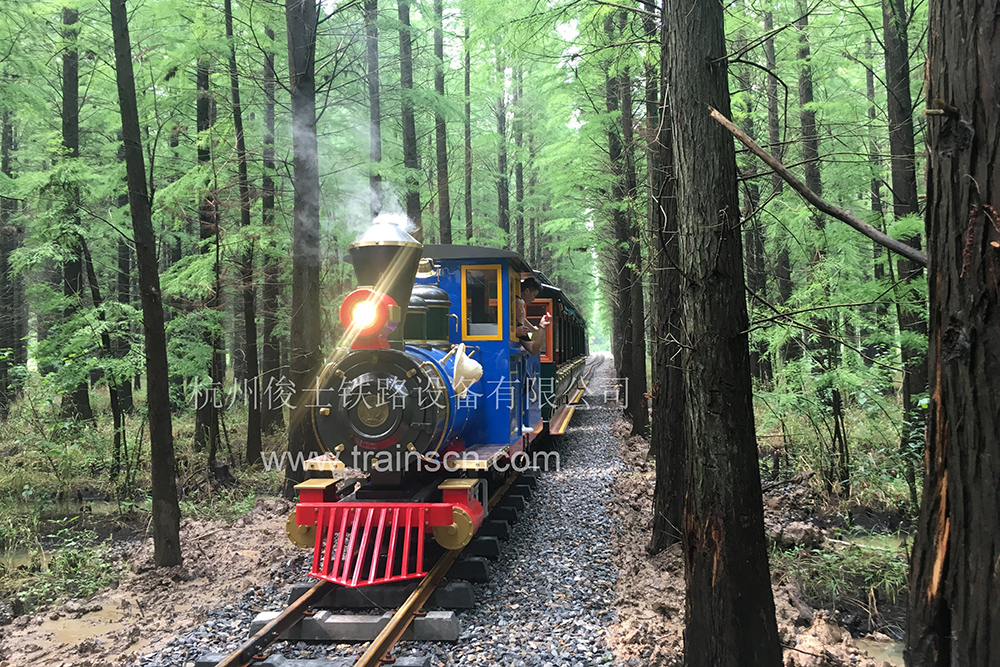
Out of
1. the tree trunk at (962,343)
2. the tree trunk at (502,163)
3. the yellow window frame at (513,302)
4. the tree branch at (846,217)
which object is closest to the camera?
the tree trunk at (962,343)

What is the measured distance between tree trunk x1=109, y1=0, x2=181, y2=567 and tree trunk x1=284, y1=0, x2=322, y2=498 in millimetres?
1925

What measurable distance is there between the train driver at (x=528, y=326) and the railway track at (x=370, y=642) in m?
3.14

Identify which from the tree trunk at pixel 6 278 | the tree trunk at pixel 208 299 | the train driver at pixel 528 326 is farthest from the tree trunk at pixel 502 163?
the tree trunk at pixel 6 278

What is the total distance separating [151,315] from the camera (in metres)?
5.70

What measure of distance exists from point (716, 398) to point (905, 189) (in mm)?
4940

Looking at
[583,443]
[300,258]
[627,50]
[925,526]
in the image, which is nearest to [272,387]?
[300,258]

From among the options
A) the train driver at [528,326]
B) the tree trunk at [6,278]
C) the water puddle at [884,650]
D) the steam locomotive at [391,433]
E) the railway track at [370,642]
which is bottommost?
the water puddle at [884,650]

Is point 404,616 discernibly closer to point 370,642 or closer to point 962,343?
point 370,642

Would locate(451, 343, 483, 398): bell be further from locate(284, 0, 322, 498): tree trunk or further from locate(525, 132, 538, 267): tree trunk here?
locate(525, 132, 538, 267): tree trunk

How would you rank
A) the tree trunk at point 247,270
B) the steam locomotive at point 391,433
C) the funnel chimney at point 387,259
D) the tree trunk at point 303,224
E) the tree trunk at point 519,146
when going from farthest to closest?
the tree trunk at point 519,146 → the tree trunk at point 247,270 → the tree trunk at point 303,224 → the funnel chimney at point 387,259 → the steam locomotive at point 391,433

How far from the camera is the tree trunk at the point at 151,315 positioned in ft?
18.4

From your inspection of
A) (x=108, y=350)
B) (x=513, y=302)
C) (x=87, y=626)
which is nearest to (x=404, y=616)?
(x=87, y=626)

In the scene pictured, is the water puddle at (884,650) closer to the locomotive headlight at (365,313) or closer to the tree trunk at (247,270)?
the locomotive headlight at (365,313)

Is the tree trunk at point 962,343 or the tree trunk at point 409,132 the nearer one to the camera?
the tree trunk at point 962,343
